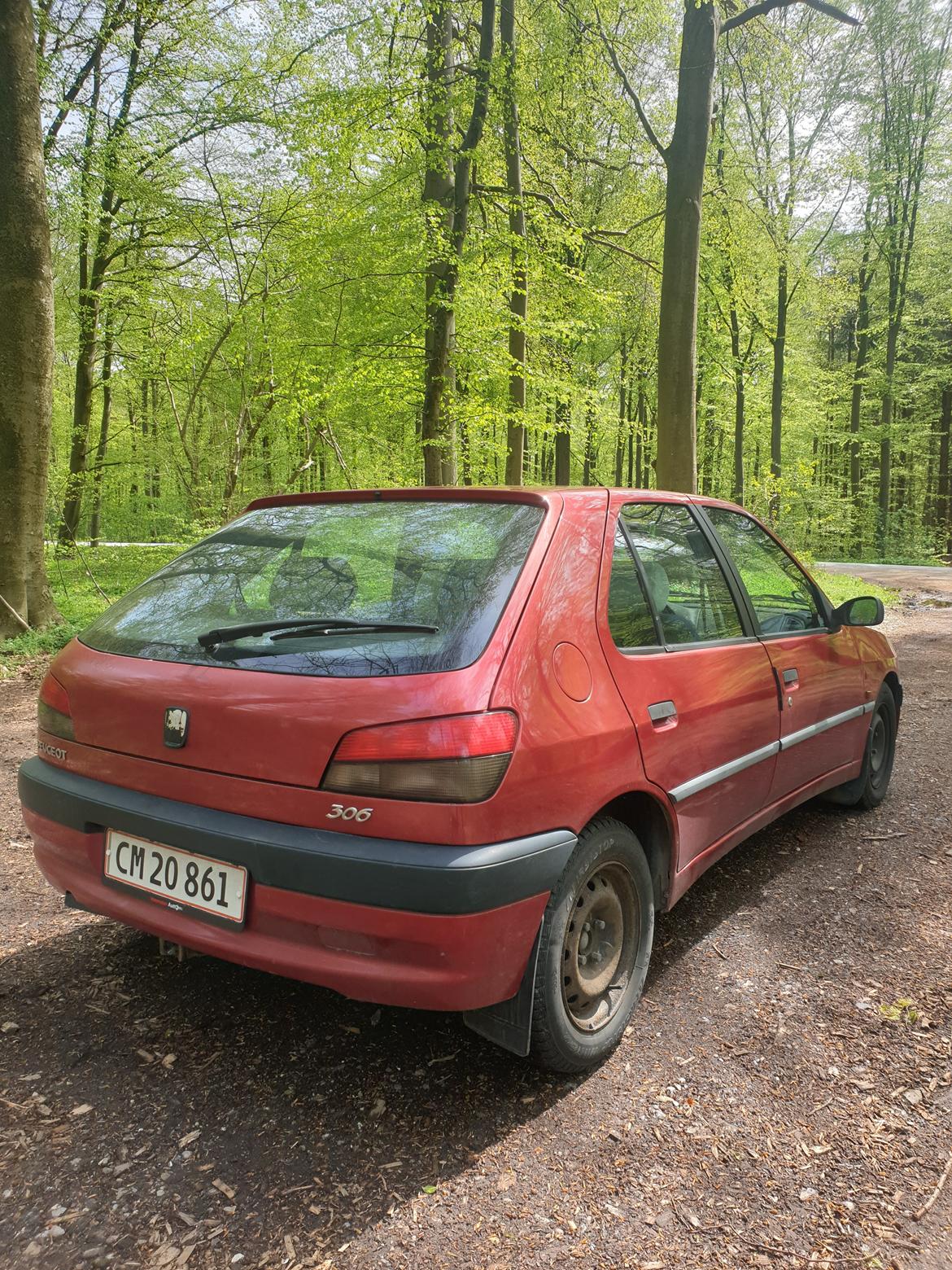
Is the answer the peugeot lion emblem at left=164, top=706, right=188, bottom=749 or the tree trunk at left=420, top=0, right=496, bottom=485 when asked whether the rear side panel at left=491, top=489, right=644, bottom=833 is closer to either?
the peugeot lion emblem at left=164, top=706, right=188, bottom=749

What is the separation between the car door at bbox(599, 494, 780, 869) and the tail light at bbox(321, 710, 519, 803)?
0.63 meters

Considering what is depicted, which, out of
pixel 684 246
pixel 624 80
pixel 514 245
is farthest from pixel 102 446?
pixel 684 246

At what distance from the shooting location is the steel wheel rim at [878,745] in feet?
14.2

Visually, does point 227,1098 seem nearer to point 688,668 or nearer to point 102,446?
point 688,668

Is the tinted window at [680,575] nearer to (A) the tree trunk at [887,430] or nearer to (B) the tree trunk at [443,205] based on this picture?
(B) the tree trunk at [443,205]

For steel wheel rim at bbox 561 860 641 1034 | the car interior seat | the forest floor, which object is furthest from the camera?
the car interior seat

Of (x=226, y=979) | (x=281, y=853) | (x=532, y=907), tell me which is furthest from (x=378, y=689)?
(x=226, y=979)

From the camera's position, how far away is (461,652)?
6.25ft

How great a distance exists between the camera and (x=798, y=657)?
11.3 ft

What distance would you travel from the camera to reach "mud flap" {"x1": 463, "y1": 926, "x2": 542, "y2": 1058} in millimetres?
1959

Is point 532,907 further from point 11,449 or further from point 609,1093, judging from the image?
point 11,449

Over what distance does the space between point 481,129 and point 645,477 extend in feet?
91.8

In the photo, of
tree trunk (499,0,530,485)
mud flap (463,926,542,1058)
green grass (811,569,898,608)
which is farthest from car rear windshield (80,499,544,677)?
green grass (811,569,898,608)

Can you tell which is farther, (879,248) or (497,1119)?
(879,248)
